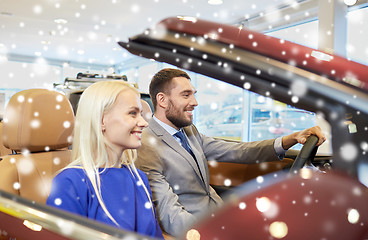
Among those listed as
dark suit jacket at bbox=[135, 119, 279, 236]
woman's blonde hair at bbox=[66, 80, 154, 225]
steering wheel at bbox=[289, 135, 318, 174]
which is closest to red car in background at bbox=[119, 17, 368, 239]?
woman's blonde hair at bbox=[66, 80, 154, 225]

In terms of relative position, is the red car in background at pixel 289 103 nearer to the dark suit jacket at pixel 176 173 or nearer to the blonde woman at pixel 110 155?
the blonde woman at pixel 110 155

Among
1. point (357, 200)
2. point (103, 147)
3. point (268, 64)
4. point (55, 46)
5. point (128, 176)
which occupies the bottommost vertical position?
point (55, 46)

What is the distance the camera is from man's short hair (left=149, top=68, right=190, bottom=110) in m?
1.77

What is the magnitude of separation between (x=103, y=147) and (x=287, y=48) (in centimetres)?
67

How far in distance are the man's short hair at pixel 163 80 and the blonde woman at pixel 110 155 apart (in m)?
0.49

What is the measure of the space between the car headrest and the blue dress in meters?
0.45

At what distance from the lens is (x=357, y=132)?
0.67 meters

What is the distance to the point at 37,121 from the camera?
150cm

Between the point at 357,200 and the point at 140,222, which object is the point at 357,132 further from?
the point at 140,222

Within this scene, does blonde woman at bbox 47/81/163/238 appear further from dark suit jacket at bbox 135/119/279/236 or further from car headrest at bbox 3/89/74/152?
car headrest at bbox 3/89/74/152

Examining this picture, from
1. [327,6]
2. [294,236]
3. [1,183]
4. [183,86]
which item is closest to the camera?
[294,236]

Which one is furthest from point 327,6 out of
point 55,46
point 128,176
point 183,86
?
point 55,46

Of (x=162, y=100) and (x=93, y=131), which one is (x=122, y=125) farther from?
(x=162, y=100)

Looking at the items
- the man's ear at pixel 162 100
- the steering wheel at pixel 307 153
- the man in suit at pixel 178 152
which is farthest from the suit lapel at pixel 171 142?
the steering wheel at pixel 307 153
